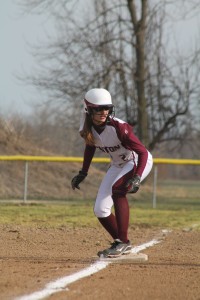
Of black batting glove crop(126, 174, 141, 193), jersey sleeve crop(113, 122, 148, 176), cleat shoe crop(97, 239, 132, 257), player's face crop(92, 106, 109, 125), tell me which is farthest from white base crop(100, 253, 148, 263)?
player's face crop(92, 106, 109, 125)

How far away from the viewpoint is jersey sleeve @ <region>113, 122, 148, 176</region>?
719cm

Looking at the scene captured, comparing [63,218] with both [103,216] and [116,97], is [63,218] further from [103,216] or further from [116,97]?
[116,97]

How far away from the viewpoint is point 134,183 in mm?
7156

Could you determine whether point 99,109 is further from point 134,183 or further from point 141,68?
point 141,68

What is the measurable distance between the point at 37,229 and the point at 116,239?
3399 millimetres

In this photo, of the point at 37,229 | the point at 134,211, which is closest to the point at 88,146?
the point at 37,229

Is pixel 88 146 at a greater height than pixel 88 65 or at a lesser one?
greater

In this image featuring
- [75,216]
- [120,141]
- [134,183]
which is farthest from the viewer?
[75,216]

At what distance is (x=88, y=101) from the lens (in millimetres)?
7207

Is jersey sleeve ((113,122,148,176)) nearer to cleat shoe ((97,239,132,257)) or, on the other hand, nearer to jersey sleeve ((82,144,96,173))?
jersey sleeve ((82,144,96,173))

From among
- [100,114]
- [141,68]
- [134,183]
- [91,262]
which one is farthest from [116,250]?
[141,68]

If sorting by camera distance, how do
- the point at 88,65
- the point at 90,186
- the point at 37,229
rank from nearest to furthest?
the point at 37,229
the point at 90,186
the point at 88,65

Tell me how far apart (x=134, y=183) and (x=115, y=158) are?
0.50 meters

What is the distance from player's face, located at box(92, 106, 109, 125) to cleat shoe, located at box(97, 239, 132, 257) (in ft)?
3.80
